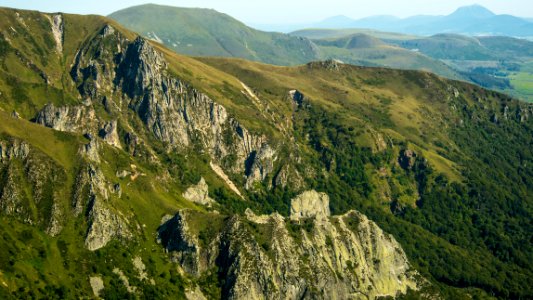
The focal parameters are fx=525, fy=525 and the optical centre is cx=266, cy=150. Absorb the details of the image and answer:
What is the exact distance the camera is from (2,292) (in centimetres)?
18862

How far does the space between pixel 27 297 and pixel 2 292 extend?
1167cm

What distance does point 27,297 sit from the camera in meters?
198
